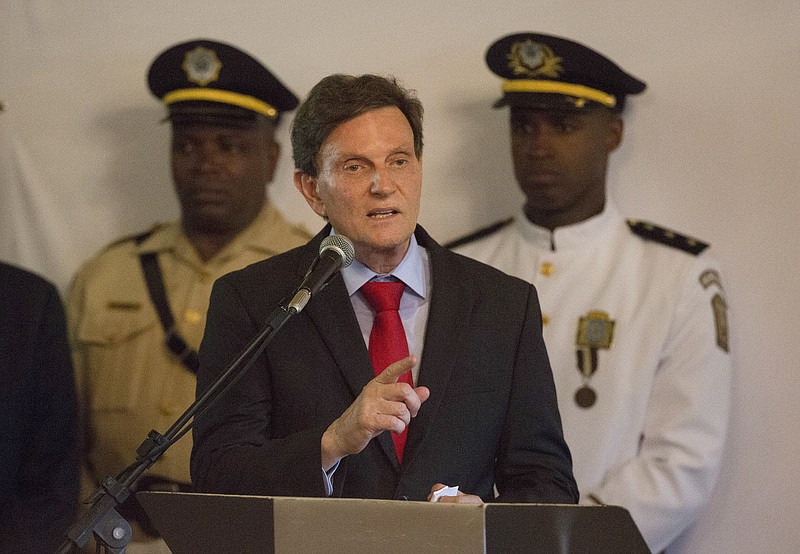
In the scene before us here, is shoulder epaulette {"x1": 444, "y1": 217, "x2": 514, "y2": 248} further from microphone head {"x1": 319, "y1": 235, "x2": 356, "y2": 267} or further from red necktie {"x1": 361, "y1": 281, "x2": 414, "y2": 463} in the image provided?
microphone head {"x1": 319, "y1": 235, "x2": 356, "y2": 267}

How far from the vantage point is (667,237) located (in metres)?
3.46

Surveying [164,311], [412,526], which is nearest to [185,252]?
[164,311]

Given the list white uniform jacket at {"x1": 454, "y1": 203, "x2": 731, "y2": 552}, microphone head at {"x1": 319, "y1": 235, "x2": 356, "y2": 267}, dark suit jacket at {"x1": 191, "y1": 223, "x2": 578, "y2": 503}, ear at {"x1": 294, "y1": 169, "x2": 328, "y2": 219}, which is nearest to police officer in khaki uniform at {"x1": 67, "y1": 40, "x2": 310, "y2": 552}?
white uniform jacket at {"x1": 454, "y1": 203, "x2": 731, "y2": 552}

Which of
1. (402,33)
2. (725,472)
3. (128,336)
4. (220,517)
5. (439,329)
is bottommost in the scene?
(725,472)

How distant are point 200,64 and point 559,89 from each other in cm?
109

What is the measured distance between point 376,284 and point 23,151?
2459mm

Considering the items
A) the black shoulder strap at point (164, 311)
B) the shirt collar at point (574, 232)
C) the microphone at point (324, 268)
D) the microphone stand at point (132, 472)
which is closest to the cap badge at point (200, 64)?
the black shoulder strap at point (164, 311)

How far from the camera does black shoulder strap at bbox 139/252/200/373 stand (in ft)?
12.0

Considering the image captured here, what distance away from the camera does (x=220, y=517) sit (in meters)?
1.64

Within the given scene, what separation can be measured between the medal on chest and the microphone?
1.57m

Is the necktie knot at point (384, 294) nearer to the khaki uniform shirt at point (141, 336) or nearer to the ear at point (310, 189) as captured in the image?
the ear at point (310, 189)

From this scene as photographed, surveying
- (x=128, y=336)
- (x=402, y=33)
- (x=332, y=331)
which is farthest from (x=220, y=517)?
(x=402, y=33)

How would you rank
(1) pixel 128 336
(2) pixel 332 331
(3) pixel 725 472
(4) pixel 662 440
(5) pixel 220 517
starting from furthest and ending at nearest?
(1) pixel 128 336
(3) pixel 725 472
(4) pixel 662 440
(2) pixel 332 331
(5) pixel 220 517

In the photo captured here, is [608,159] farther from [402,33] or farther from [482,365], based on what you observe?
[482,365]
